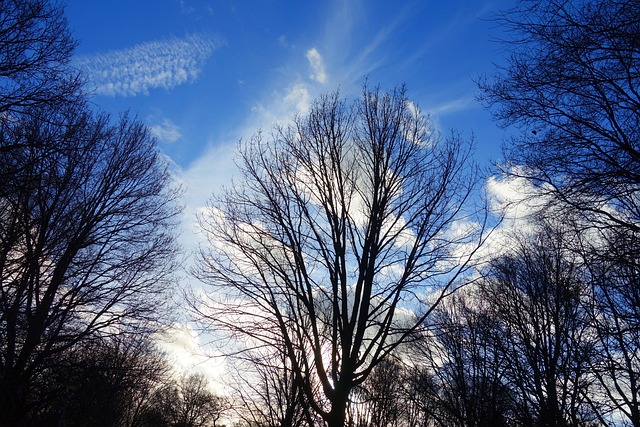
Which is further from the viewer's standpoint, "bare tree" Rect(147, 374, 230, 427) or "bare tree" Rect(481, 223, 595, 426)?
"bare tree" Rect(147, 374, 230, 427)

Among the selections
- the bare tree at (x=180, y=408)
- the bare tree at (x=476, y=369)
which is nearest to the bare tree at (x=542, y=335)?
the bare tree at (x=476, y=369)

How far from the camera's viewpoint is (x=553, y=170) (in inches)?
237

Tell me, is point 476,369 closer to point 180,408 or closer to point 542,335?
point 542,335

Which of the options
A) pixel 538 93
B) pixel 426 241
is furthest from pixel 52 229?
pixel 538 93

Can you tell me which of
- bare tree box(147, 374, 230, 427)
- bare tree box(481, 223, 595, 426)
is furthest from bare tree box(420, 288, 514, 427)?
bare tree box(147, 374, 230, 427)

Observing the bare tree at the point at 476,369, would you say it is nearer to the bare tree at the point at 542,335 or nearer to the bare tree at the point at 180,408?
the bare tree at the point at 542,335

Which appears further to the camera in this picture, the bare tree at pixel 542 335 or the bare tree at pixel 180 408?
the bare tree at pixel 180 408

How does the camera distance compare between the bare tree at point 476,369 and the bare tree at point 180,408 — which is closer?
the bare tree at point 476,369

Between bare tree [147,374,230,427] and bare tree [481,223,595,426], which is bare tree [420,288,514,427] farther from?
bare tree [147,374,230,427]

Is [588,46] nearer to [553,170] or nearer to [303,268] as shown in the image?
[553,170]

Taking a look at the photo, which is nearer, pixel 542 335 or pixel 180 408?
pixel 542 335

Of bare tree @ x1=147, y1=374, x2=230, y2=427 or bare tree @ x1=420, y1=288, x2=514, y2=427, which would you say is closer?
bare tree @ x1=420, y1=288, x2=514, y2=427

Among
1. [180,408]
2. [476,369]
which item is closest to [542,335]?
[476,369]

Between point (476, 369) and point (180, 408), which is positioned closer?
point (476, 369)
